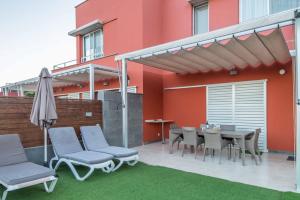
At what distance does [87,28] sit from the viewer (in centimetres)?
1308

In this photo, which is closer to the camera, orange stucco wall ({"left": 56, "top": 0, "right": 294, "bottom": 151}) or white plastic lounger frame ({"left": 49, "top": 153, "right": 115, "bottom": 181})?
white plastic lounger frame ({"left": 49, "top": 153, "right": 115, "bottom": 181})

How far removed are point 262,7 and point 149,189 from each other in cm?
842

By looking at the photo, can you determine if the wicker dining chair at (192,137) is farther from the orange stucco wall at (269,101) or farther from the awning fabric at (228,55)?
the orange stucco wall at (269,101)

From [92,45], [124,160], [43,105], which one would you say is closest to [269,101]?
[124,160]

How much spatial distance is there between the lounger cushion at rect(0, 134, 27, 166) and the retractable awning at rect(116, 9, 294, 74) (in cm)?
435

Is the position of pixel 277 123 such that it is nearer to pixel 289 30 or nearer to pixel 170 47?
pixel 289 30

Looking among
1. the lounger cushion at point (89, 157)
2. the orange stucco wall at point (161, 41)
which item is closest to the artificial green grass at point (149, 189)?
the lounger cushion at point (89, 157)

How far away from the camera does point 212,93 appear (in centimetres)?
991

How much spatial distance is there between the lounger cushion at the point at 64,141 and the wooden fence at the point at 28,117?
0.41 metres

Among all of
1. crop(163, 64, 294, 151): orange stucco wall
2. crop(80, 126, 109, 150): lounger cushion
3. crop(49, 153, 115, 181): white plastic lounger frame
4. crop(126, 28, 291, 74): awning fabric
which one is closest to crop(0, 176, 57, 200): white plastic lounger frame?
crop(49, 153, 115, 181): white plastic lounger frame

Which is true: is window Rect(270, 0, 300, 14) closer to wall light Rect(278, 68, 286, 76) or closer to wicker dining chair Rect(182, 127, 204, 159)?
wall light Rect(278, 68, 286, 76)

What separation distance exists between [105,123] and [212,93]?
16.3 feet

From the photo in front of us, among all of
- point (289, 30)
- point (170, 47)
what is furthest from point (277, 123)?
point (170, 47)

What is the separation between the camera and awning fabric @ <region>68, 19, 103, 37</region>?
12.5 meters
